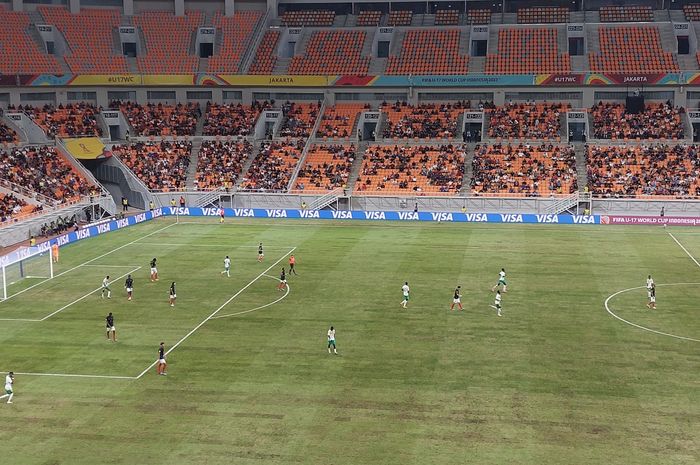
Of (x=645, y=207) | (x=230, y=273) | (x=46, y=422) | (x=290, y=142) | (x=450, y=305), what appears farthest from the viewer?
(x=290, y=142)

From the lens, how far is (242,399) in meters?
31.3

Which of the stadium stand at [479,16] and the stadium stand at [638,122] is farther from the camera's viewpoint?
the stadium stand at [479,16]

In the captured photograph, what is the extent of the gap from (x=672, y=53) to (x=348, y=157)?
37.4 meters

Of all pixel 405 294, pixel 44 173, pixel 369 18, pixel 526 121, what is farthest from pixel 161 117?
pixel 405 294

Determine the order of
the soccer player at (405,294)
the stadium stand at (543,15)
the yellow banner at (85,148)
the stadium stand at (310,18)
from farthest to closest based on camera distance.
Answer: the stadium stand at (310,18) < the stadium stand at (543,15) < the yellow banner at (85,148) < the soccer player at (405,294)

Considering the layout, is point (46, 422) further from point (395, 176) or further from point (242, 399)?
point (395, 176)

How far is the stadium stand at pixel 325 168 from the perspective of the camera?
80188 mm

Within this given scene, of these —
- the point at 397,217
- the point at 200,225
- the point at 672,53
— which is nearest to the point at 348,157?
the point at 397,217

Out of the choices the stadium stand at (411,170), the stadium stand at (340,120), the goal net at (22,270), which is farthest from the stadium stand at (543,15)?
the goal net at (22,270)

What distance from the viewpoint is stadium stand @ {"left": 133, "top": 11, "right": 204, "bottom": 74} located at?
95.3m

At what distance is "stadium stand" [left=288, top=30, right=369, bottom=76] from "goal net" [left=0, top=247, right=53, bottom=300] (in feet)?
150

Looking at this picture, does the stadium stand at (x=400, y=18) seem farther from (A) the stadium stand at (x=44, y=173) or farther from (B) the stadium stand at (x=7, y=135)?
(B) the stadium stand at (x=7, y=135)

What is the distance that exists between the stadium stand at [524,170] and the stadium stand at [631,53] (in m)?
13.7

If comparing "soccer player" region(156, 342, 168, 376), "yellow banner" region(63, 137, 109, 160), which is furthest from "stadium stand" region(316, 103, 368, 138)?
"soccer player" region(156, 342, 168, 376)
